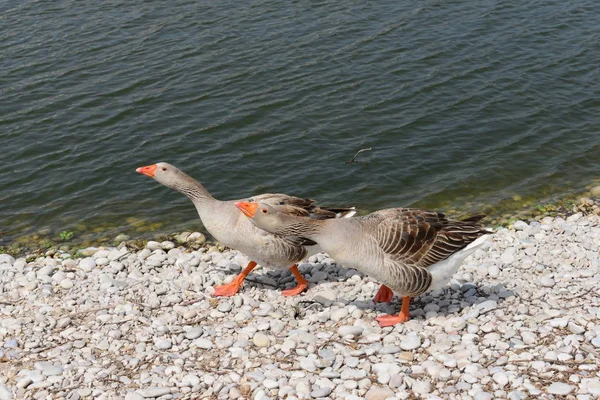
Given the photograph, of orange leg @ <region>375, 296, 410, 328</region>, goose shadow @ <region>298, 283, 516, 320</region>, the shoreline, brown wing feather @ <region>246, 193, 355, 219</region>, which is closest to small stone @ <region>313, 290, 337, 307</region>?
goose shadow @ <region>298, 283, 516, 320</region>

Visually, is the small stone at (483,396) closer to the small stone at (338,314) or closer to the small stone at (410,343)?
the small stone at (410,343)

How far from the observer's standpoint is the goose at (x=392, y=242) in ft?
25.6

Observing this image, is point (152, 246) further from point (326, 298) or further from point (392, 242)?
point (392, 242)

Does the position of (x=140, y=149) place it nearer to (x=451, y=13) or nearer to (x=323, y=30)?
(x=323, y=30)

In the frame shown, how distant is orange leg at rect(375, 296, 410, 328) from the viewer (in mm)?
8102

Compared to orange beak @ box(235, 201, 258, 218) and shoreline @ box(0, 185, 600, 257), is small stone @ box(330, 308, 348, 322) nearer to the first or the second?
orange beak @ box(235, 201, 258, 218)

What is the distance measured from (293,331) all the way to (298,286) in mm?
1358

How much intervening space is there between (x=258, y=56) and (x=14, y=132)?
5812 mm

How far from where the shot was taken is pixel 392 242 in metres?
7.85

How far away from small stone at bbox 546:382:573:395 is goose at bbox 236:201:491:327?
6.01 feet

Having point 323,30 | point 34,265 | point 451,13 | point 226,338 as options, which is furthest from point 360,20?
point 226,338

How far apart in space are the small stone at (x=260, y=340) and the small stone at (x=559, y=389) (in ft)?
9.32

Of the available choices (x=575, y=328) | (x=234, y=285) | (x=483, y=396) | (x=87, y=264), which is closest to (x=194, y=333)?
(x=234, y=285)

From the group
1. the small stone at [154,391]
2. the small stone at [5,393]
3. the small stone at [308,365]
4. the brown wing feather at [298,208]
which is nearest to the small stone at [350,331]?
the small stone at [308,365]
